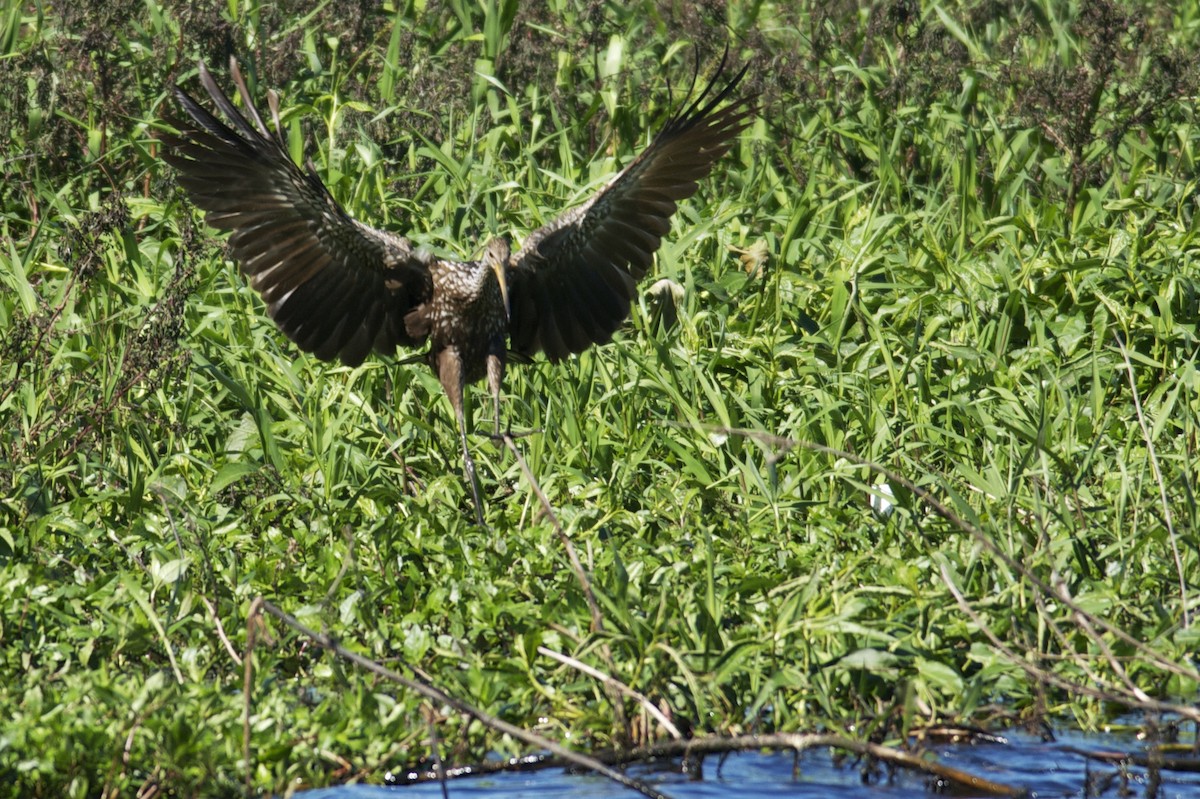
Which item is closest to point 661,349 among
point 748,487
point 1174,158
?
point 748,487

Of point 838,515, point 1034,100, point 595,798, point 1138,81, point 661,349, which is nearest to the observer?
point 595,798

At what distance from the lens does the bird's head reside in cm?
599

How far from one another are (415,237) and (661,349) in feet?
5.07

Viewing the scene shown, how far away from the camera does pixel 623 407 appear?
612cm

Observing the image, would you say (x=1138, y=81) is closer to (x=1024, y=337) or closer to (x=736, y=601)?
(x=1024, y=337)

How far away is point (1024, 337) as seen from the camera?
21.7ft

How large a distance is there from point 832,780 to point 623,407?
2.35m

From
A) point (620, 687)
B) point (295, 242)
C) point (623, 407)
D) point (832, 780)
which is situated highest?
point (295, 242)

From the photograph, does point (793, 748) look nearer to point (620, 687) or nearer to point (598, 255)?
point (620, 687)

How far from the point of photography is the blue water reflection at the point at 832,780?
12.7 ft

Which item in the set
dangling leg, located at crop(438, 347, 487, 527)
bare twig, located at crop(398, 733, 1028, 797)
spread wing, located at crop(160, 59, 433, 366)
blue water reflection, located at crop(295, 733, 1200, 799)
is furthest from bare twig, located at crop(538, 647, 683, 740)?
spread wing, located at crop(160, 59, 433, 366)

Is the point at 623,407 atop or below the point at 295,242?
below

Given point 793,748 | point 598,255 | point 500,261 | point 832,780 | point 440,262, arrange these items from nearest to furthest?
point 793,748, point 832,780, point 500,261, point 440,262, point 598,255

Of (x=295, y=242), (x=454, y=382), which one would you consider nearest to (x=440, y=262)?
(x=454, y=382)
